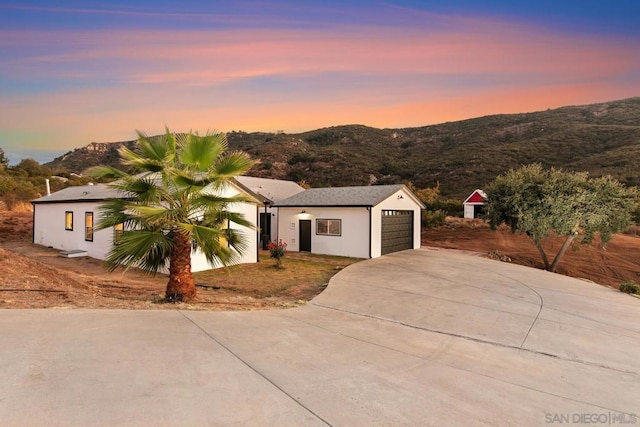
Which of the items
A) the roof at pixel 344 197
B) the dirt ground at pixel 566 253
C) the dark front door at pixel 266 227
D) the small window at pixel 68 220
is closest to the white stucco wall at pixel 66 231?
the small window at pixel 68 220

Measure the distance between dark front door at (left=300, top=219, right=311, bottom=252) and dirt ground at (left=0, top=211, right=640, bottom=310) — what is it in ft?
4.73

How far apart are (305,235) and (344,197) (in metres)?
3.14

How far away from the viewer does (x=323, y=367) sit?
14.5ft

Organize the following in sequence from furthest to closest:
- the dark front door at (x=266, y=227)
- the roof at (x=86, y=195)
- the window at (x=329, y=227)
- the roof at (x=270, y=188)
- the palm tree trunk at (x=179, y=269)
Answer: the roof at (x=270, y=188)
the dark front door at (x=266, y=227)
the window at (x=329, y=227)
the roof at (x=86, y=195)
the palm tree trunk at (x=179, y=269)

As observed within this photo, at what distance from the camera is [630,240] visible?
76.2ft

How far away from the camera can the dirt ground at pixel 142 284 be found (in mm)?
7355

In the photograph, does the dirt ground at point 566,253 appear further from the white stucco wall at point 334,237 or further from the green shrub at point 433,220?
the white stucco wall at point 334,237

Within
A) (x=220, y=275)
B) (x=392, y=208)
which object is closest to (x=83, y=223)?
(x=220, y=275)

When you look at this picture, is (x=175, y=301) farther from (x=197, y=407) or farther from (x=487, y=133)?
(x=487, y=133)

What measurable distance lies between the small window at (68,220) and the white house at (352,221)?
428 inches

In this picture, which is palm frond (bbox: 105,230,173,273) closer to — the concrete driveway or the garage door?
the concrete driveway

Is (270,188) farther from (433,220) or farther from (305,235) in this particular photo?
(433,220)

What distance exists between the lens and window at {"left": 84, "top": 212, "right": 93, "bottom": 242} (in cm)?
1655

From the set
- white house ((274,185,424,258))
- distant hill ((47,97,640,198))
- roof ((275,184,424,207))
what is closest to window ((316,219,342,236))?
white house ((274,185,424,258))
